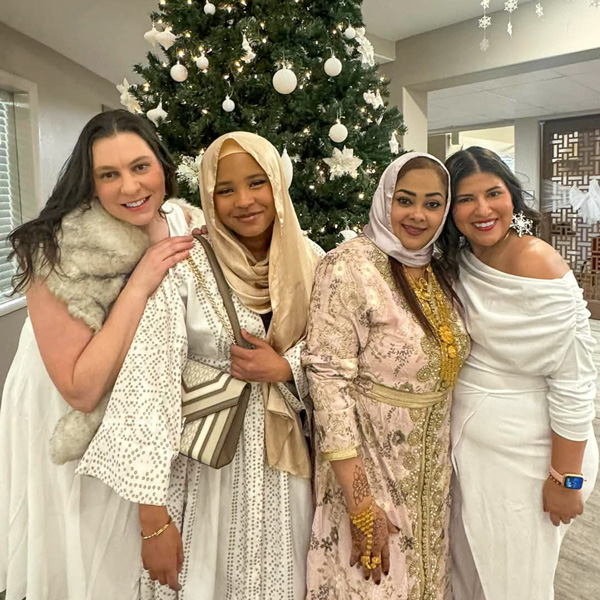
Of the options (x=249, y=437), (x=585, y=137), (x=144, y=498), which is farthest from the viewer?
(x=585, y=137)

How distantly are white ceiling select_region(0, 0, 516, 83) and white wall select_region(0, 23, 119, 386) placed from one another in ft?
0.38

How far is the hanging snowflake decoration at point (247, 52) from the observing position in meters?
2.03

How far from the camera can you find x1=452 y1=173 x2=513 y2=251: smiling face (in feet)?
4.46

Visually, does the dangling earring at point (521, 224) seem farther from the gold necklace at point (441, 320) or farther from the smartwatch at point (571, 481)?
the smartwatch at point (571, 481)

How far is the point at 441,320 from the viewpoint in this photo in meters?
1.40

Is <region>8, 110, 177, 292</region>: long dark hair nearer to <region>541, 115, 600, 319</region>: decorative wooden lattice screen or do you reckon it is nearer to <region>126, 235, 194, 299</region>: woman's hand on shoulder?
<region>126, 235, 194, 299</region>: woman's hand on shoulder

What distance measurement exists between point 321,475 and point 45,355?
759 mm

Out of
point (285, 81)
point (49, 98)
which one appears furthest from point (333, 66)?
point (49, 98)

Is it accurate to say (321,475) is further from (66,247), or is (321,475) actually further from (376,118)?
(376,118)

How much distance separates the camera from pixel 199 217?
1604 mm

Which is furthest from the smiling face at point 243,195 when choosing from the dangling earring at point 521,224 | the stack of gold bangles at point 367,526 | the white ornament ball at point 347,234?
the white ornament ball at point 347,234

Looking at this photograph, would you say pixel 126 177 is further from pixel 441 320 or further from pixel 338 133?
pixel 338 133

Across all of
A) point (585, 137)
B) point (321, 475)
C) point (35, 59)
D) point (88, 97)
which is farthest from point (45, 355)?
point (585, 137)

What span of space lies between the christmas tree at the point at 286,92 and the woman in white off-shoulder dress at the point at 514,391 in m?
0.75
